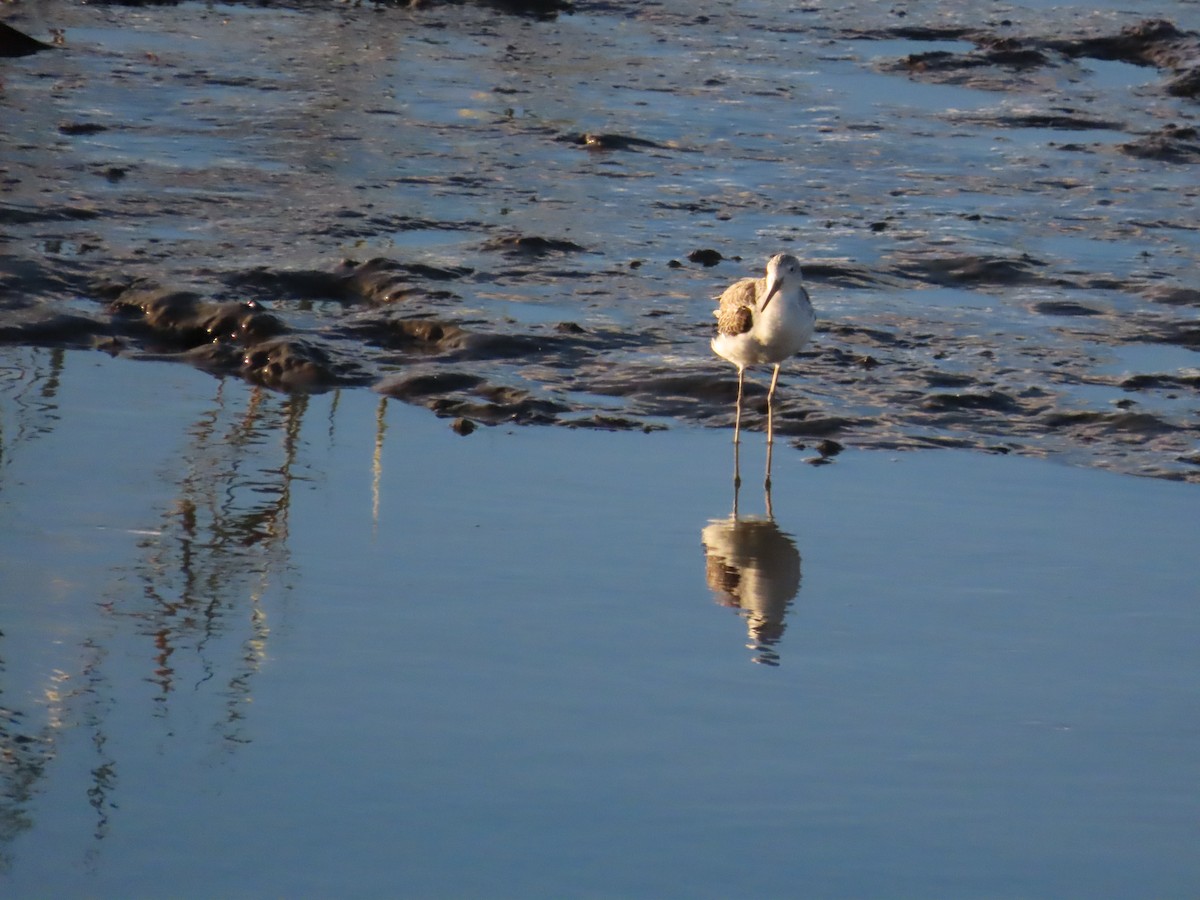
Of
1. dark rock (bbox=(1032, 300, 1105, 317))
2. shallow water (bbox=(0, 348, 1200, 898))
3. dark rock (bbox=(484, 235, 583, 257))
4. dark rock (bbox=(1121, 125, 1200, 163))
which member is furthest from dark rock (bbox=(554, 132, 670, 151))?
shallow water (bbox=(0, 348, 1200, 898))

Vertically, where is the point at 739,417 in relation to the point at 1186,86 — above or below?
below

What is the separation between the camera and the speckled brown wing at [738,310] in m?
8.42

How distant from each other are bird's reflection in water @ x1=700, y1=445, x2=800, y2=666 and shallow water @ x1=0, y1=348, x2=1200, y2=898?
29 millimetres

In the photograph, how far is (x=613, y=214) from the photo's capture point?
12.2m

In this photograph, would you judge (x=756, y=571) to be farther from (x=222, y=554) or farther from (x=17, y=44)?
(x=17, y=44)

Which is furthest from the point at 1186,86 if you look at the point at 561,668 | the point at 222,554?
the point at 561,668

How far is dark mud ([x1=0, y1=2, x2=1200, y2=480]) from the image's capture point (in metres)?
8.91

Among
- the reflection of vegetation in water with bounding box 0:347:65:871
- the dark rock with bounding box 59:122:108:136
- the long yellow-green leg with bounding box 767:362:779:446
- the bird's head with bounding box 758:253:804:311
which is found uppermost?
the dark rock with bounding box 59:122:108:136

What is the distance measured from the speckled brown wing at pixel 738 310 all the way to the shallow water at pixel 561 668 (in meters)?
0.61

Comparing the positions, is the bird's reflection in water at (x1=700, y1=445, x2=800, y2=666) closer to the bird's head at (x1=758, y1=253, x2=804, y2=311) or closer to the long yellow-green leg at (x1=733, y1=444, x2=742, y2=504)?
the long yellow-green leg at (x1=733, y1=444, x2=742, y2=504)

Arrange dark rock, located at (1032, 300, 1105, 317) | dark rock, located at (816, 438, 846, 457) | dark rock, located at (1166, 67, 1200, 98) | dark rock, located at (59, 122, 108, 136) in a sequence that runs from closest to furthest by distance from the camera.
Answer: dark rock, located at (816, 438, 846, 457), dark rock, located at (1032, 300, 1105, 317), dark rock, located at (59, 122, 108, 136), dark rock, located at (1166, 67, 1200, 98)

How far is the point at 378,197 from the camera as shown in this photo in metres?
12.3

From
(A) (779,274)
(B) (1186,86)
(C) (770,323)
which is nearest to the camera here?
(C) (770,323)

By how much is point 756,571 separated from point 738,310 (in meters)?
2.18
